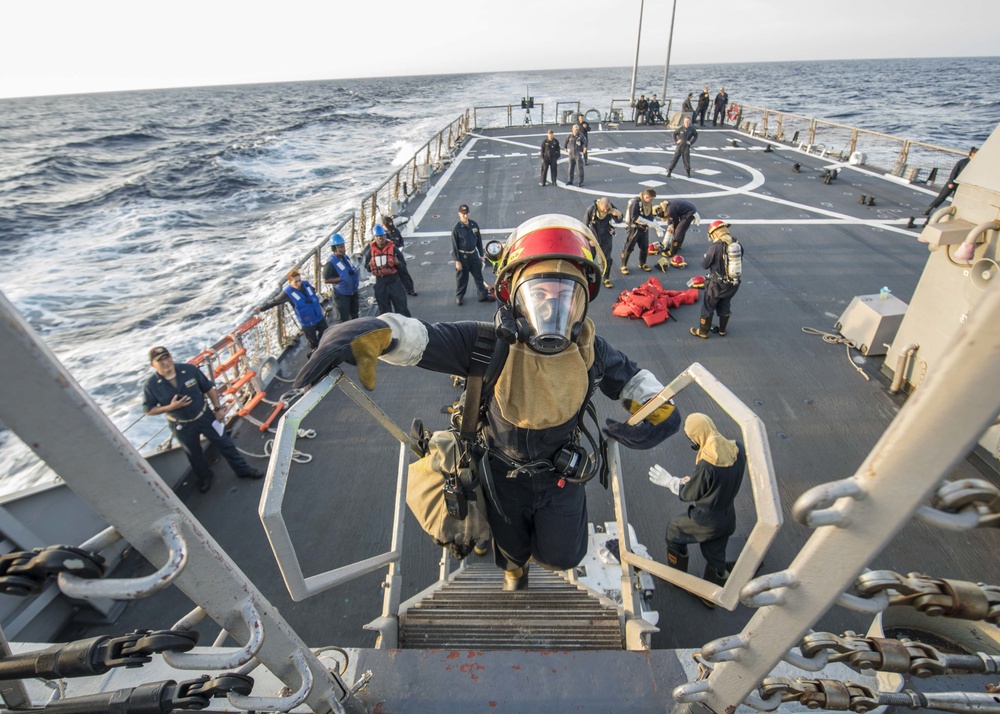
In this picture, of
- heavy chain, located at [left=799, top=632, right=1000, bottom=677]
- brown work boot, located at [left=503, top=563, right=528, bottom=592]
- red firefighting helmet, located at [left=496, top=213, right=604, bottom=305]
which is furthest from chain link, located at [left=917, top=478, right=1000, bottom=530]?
brown work boot, located at [left=503, top=563, right=528, bottom=592]

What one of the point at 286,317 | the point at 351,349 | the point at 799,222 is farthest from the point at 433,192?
the point at 351,349

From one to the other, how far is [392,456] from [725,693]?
4634mm

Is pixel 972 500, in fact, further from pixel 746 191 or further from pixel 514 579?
pixel 746 191

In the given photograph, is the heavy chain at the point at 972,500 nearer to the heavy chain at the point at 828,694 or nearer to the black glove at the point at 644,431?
the heavy chain at the point at 828,694

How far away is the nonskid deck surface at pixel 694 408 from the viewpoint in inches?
165

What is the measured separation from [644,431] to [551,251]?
1.17 metres

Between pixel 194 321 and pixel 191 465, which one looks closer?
pixel 191 465

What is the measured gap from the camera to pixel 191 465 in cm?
539

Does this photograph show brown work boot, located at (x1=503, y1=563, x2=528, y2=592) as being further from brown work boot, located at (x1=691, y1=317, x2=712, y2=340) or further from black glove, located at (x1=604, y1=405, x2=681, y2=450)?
brown work boot, located at (x1=691, y1=317, x2=712, y2=340)

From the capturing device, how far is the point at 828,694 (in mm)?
1674

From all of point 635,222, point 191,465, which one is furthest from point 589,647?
point 635,222

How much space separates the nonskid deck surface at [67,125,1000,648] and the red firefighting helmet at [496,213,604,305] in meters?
3.06

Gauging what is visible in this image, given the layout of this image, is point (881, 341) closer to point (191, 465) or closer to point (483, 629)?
point (483, 629)

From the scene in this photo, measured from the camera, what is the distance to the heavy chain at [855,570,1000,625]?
125cm
